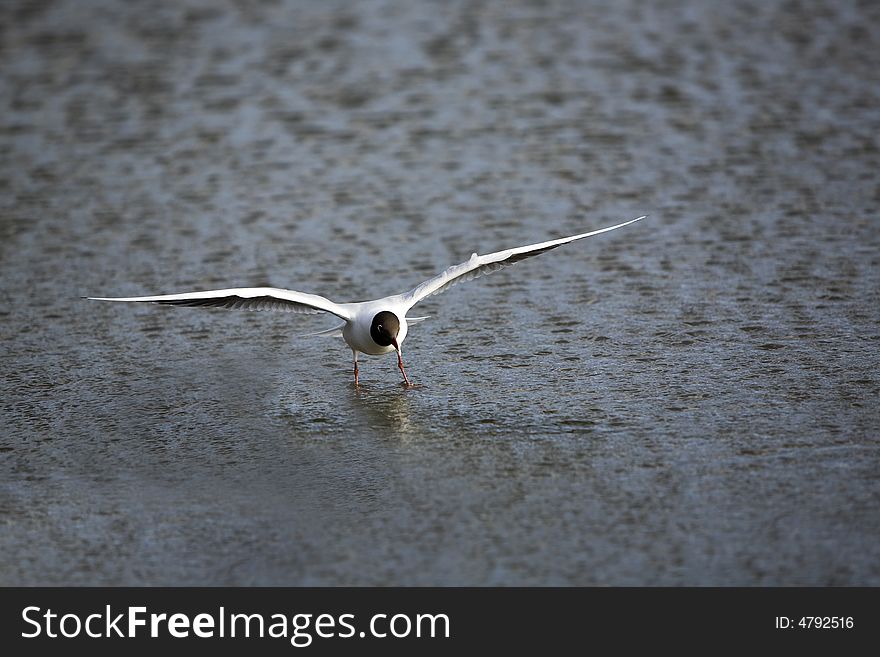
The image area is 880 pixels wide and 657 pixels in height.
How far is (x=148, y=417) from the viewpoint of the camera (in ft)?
28.7

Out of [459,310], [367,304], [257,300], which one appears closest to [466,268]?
[367,304]

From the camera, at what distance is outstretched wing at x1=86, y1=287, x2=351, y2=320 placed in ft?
28.2

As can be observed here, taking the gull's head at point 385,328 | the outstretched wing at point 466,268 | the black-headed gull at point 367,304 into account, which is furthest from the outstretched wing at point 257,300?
the outstretched wing at point 466,268

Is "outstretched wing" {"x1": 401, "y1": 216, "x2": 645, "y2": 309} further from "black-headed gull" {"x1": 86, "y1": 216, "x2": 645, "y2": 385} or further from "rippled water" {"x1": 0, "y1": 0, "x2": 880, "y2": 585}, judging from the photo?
"rippled water" {"x1": 0, "y1": 0, "x2": 880, "y2": 585}

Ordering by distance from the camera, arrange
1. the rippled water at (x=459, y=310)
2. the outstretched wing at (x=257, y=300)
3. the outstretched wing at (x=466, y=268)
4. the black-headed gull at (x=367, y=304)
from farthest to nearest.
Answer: the outstretched wing at (x=466, y=268) < the black-headed gull at (x=367, y=304) < the outstretched wing at (x=257, y=300) < the rippled water at (x=459, y=310)

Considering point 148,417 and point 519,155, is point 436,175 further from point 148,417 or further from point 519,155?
point 148,417

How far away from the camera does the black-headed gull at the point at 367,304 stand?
28.7 feet

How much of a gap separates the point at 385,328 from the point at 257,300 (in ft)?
2.93

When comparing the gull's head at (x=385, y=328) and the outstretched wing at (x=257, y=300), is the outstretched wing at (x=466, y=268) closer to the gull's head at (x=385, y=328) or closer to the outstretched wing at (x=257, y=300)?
the gull's head at (x=385, y=328)

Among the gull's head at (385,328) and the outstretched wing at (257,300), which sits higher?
the outstretched wing at (257,300)

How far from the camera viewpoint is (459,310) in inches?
420

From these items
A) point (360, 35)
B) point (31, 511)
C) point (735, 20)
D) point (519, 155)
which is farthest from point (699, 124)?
point (31, 511)

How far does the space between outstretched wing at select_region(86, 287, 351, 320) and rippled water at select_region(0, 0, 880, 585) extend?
548mm

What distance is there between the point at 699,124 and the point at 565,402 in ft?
24.6
